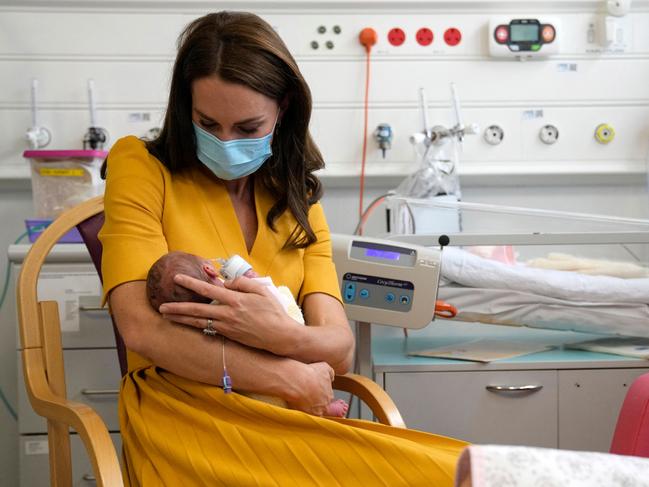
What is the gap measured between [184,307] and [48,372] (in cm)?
44

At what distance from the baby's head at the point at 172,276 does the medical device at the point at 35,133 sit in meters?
1.45

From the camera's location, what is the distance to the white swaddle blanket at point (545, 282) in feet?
6.77

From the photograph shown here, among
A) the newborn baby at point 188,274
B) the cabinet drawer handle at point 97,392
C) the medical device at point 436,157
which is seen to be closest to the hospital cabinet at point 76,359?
the cabinet drawer handle at point 97,392

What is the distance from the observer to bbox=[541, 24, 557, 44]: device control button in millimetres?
2826

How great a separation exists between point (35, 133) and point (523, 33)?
168 cm

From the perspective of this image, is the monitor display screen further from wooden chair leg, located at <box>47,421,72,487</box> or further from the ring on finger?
wooden chair leg, located at <box>47,421,72,487</box>

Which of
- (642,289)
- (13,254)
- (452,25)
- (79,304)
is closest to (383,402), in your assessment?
(642,289)

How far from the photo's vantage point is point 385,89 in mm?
2834

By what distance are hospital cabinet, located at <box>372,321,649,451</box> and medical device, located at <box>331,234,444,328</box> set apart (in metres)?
0.14

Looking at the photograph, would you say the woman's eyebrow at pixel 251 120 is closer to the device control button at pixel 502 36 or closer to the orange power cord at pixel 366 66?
the orange power cord at pixel 366 66

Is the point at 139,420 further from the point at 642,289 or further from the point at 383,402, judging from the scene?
the point at 642,289

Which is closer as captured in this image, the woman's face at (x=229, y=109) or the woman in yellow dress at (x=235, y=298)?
the woman in yellow dress at (x=235, y=298)

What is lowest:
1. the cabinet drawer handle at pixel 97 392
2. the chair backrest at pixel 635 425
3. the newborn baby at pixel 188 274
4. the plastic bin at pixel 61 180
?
the cabinet drawer handle at pixel 97 392

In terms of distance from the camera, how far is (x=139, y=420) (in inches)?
57.2
